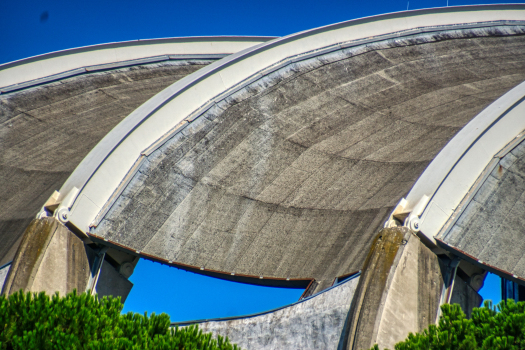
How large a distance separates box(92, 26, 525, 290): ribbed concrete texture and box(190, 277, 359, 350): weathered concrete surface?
2.13 m

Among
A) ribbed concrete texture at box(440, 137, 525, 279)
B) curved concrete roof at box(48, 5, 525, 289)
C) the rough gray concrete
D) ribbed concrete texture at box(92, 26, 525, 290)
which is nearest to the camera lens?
the rough gray concrete

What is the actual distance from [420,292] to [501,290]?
8.04 m

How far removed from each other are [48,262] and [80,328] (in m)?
4.71

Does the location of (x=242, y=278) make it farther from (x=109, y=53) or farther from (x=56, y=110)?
(x=109, y=53)

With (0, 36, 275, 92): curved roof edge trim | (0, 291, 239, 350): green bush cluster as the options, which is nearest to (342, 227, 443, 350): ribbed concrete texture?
(0, 291, 239, 350): green bush cluster

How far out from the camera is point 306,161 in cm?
1515

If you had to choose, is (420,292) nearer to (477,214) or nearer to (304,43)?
(477,214)

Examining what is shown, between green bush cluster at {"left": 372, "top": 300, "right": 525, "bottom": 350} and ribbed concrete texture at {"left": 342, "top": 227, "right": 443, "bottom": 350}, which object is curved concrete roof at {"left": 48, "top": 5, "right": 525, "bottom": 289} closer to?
ribbed concrete texture at {"left": 342, "top": 227, "right": 443, "bottom": 350}

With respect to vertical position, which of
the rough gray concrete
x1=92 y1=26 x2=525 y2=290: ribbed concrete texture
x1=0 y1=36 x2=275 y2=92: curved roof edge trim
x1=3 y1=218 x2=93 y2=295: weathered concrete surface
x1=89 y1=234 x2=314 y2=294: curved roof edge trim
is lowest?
the rough gray concrete

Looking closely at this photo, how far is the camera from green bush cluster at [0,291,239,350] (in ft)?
17.7

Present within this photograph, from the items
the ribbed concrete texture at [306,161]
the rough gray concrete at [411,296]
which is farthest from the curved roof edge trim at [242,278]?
Result: the rough gray concrete at [411,296]

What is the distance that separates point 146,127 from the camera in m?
12.5

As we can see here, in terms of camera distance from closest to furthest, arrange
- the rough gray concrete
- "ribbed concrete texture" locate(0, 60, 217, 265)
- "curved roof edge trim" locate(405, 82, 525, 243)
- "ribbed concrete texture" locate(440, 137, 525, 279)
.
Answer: the rough gray concrete
"curved roof edge trim" locate(405, 82, 525, 243)
"ribbed concrete texture" locate(440, 137, 525, 279)
"ribbed concrete texture" locate(0, 60, 217, 265)

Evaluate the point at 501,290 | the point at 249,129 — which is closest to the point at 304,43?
the point at 249,129
